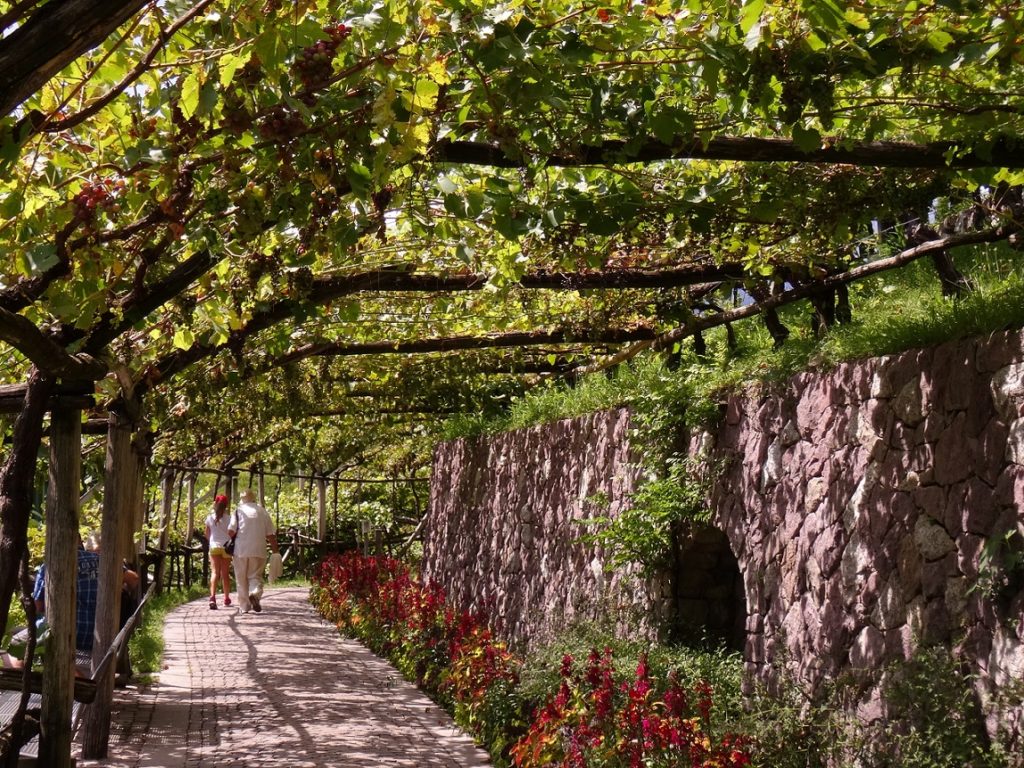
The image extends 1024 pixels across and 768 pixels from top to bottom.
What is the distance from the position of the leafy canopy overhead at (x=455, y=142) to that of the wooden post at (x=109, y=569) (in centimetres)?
91

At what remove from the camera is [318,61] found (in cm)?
346

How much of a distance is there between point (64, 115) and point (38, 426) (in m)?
1.31

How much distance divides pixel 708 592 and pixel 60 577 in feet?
12.9

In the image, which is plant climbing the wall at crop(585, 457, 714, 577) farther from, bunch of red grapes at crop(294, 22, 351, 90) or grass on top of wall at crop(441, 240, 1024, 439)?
bunch of red grapes at crop(294, 22, 351, 90)

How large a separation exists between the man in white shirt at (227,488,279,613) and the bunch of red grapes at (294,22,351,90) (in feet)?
33.8

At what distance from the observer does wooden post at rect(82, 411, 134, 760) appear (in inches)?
262

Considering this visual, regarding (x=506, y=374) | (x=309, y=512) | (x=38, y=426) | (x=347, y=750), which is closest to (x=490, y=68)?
(x=38, y=426)

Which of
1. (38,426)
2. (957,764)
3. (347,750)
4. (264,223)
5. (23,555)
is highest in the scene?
(264,223)

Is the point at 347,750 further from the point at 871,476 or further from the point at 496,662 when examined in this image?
the point at 871,476

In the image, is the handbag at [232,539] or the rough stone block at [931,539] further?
the handbag at [232,539]

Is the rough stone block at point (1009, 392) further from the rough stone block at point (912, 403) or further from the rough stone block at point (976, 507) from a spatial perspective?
the rough stone block at point (912, 403)

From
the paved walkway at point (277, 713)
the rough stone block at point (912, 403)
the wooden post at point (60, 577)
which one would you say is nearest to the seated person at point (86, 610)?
the paved walkway at point (277, 713)

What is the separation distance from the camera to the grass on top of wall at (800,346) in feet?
15.6

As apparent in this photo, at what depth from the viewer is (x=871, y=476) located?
5.04m
